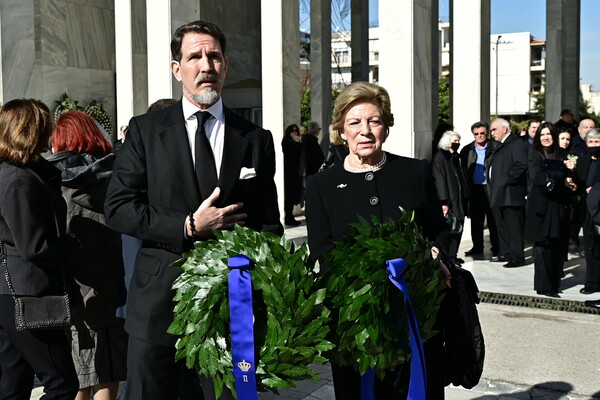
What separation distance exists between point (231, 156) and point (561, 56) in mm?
20107

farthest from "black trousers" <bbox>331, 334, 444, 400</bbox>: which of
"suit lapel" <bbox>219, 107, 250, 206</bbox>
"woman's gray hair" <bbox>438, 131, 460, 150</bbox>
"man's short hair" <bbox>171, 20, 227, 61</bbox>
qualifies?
"woman's gray hair" <bbox>438, 131, 460, 150</bbox>

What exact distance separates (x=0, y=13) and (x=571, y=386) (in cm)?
1396

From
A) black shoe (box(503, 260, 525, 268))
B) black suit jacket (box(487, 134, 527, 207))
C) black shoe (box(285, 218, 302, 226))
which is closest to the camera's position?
black suit jacket (box(487, 134, 527, 207))

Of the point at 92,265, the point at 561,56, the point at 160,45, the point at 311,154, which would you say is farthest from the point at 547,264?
the point at 561,56

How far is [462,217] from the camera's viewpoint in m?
10.2

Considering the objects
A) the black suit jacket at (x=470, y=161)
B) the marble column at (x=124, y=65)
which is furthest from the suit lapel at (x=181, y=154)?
the marble column at (x=124, y=65)

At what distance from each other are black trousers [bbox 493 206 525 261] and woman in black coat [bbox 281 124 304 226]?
522 centimetres

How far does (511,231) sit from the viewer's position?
10828 millimetres

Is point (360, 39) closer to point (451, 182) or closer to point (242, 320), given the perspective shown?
point (451, 182)

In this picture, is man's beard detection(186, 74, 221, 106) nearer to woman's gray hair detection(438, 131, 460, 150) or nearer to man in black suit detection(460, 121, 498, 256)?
woman's gray hair detection(438, 131, 460, 150)

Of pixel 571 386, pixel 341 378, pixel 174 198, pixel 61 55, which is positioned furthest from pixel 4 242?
pixel 61 55

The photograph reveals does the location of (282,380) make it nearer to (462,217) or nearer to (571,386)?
(571,386)

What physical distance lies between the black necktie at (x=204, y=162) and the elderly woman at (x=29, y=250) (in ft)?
4.14

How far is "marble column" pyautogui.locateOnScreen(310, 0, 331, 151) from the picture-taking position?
23359 mm
